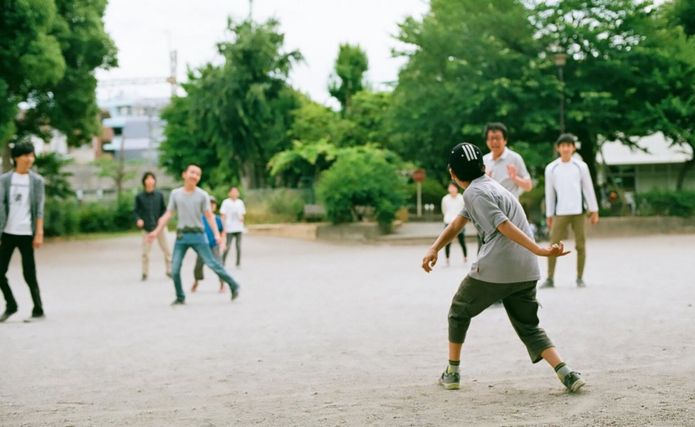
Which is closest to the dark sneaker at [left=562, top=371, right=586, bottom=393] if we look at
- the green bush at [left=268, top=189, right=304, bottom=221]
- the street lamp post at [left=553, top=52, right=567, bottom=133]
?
the street lamp post at [left=553, top=52, right=567, bottom=133]

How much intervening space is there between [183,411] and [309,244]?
2011 cm

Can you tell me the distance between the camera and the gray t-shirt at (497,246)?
480 cm

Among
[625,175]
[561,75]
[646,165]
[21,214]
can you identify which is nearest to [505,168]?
[21,214]

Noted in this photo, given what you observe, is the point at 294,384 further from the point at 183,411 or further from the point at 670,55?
the point at 670,55

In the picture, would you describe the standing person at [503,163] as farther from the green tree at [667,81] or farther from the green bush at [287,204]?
the green bush at [287,204]

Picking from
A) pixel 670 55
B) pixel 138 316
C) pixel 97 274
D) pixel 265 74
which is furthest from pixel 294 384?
pixel 265 74

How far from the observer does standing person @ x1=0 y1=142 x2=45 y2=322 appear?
29.1ft

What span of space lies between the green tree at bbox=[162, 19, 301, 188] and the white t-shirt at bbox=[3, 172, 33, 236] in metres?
29.5

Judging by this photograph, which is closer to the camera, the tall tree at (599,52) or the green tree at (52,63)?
the green tree at (52,63)

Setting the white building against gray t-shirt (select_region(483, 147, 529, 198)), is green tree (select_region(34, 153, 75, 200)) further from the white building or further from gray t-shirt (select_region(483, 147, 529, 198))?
the white building

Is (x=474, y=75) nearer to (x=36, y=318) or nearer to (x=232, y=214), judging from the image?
(x=232, y=214)

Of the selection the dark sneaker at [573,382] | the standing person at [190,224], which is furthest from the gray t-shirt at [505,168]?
the dark sneaker at [573,382]

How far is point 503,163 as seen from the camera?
871 centimetres

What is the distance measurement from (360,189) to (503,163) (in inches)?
635
